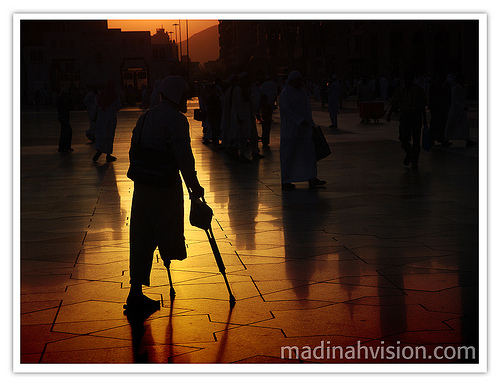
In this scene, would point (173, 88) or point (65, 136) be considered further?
point (65, 136)

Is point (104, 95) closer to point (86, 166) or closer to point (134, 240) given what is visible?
point (86, 166)

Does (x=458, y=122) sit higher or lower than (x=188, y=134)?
higher

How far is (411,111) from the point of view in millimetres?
13133

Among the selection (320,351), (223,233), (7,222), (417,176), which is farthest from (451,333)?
(417,176)

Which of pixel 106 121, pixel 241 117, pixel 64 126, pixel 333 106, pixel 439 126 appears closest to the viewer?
pixel 241 117

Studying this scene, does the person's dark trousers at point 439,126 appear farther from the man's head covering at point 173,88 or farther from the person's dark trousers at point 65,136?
the man's head covering at point 173,88

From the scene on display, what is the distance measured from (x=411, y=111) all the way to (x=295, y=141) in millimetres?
2979

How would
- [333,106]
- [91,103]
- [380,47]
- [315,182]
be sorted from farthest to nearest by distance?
1. [380,47]
2. [333,106]
3. [91,103]
4. [315,182]

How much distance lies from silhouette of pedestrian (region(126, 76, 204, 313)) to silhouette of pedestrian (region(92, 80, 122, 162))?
10.2m

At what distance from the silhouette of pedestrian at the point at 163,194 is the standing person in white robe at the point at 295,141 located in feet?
18.3

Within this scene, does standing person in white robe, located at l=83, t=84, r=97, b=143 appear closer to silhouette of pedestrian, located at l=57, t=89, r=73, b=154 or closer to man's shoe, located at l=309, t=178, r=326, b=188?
silhouette of pedestrian, located at l=57, t=89, r=73, b=154

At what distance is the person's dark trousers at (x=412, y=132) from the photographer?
1296 centimetres

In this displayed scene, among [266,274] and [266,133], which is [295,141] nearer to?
[266,274]

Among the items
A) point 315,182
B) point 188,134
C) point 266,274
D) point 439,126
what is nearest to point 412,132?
point 315,182
